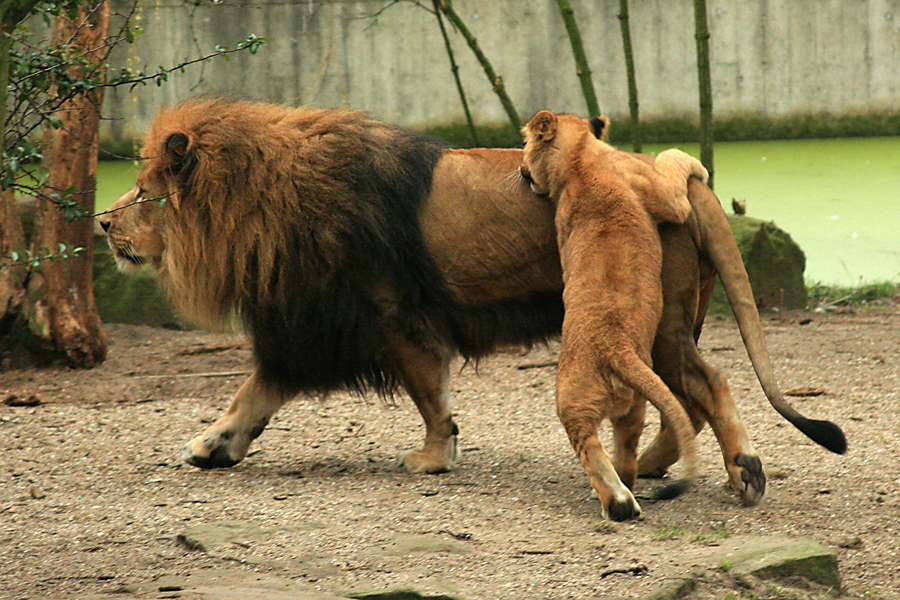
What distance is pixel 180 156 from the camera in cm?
403

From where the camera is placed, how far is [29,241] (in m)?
6.62

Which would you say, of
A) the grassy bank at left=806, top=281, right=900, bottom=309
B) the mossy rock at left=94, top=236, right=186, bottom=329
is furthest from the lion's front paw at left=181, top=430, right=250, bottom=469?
the grassy bank at left=806, top=281, right=900, bottom=309

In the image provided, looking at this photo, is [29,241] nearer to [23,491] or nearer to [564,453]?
[23,491]

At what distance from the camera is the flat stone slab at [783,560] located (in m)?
2.84

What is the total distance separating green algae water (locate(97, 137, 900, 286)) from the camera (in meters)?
9.20

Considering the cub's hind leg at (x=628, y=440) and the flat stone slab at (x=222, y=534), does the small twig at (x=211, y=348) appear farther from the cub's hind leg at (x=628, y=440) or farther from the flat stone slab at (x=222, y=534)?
the cub's hind leg at (x=628, y=440)

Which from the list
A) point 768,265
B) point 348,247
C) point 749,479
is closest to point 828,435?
point 749,479

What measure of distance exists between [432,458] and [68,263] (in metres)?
3.02

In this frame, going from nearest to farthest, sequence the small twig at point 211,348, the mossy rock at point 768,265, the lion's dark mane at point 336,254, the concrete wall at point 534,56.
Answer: the lion's dark mane at point 336,254
the small twig at point 211,348
the mossy rock at point 768,265
the concrete wall at point 534,56

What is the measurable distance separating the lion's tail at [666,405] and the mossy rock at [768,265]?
4.25 m

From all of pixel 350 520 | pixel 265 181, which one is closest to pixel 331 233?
pixel 265 181

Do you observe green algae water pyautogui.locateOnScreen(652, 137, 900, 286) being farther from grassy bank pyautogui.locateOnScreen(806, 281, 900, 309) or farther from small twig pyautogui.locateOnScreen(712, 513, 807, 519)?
small twig pyautogui.locateOnScreen(712, 513, 807, 519)

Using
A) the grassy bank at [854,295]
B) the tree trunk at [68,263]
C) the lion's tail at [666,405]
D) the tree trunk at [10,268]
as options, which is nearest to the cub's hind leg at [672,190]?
the lion's tail at [666,405]

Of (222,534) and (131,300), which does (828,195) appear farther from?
(222,534)
